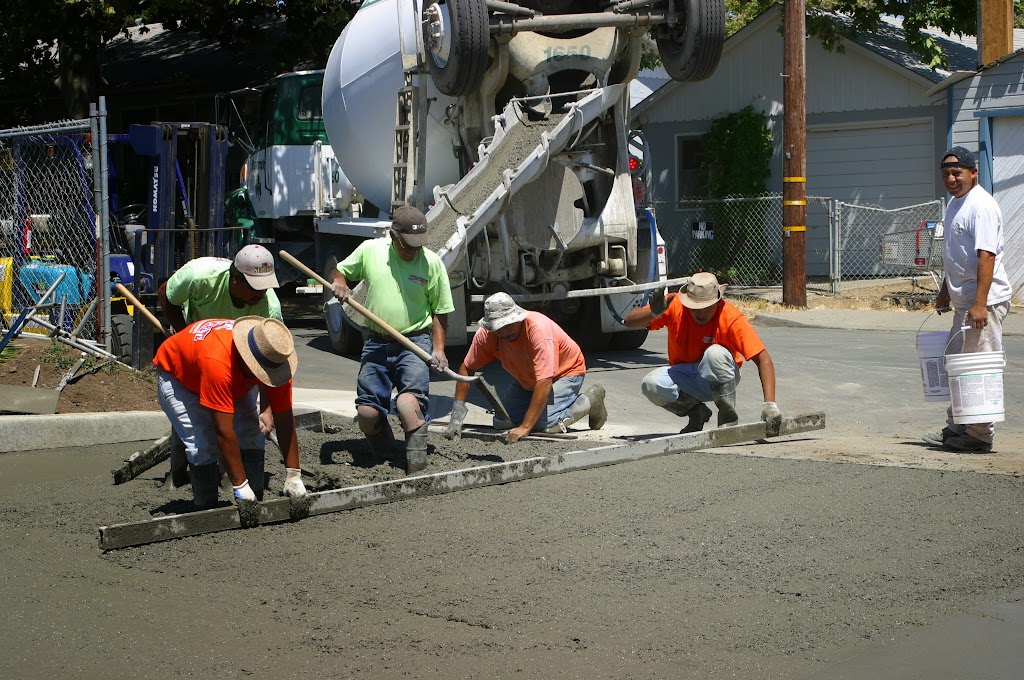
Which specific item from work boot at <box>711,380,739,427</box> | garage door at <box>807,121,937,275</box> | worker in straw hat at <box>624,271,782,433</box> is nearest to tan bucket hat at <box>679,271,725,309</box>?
worker in straw hat at <box>624,271,782,433</box>

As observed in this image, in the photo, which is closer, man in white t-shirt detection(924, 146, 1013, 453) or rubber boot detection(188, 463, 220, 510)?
rubber boot detection(188, 463, 220, 510)

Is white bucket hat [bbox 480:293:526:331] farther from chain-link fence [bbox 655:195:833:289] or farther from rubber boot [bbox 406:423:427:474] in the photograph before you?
chain-link fence [bbox 655:195:833:289]

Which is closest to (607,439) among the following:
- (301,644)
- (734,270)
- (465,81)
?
(465,81)

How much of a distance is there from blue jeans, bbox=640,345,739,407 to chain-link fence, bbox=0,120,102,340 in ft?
16.1

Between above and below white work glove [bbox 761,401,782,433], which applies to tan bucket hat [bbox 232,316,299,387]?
above

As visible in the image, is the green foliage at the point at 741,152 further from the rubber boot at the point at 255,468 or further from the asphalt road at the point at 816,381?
the rubber boot at the point at 255,468

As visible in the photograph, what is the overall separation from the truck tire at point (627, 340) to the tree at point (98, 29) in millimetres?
8021

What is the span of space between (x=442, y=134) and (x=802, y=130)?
6123mm

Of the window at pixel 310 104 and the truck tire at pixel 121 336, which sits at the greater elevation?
the window at pixel 310 104

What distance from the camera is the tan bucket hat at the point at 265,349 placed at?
605cm

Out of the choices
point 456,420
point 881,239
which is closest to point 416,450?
point 456,420

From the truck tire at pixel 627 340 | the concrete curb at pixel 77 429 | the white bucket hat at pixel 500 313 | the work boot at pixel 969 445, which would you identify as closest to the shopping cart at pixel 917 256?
the truck tire at pixel 627 340

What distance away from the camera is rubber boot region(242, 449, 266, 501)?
22.2 feet

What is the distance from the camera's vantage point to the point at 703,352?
844 centimetres
